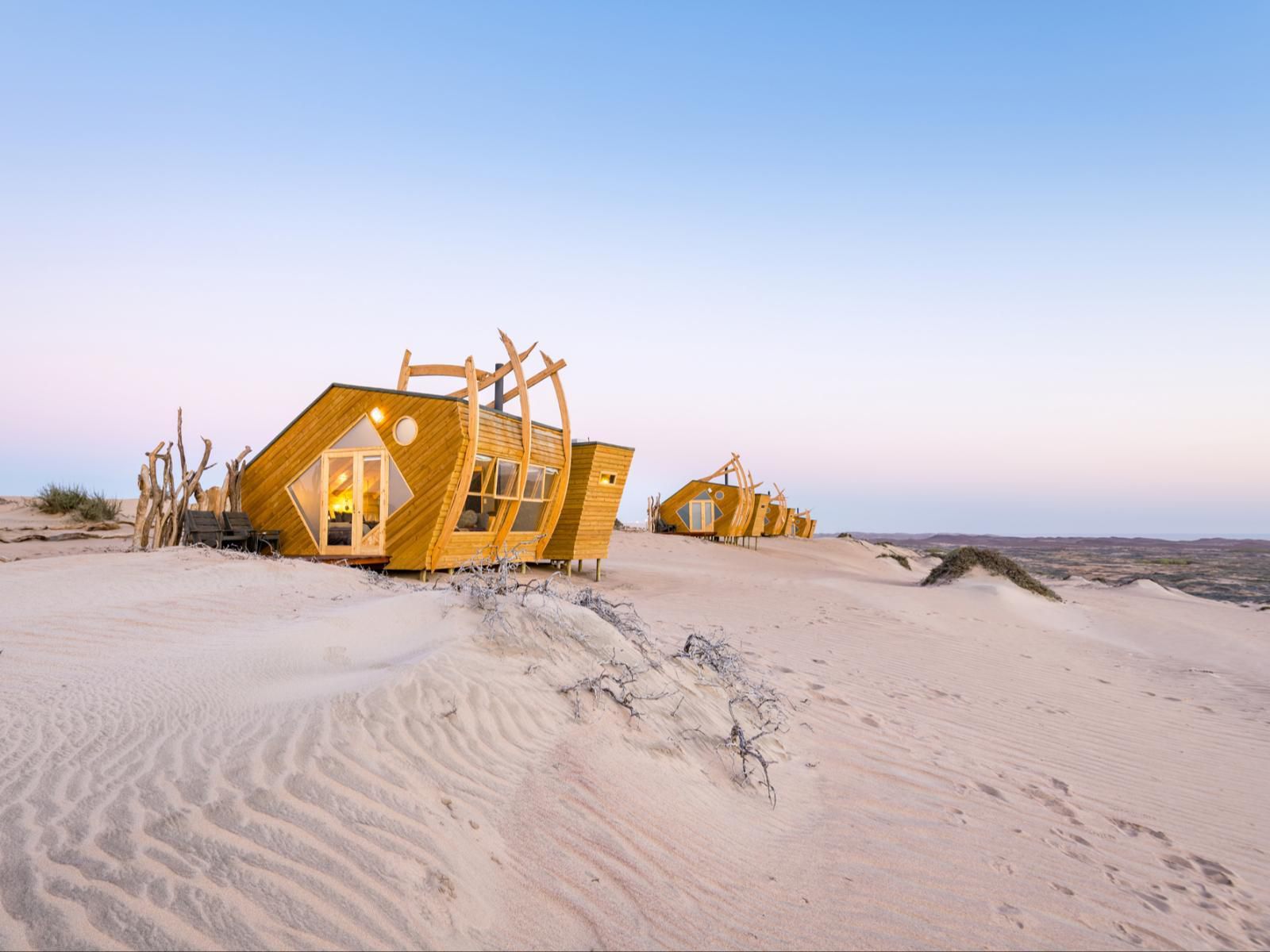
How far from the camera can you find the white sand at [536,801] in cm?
217

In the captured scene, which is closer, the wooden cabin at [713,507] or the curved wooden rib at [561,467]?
the curved wooden rib at [561,467]

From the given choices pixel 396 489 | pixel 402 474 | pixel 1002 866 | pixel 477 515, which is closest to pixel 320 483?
pixel 396 489

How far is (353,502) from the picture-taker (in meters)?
12.5

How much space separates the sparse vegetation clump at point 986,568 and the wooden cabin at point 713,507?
49.6 ft

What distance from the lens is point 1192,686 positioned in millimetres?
8188

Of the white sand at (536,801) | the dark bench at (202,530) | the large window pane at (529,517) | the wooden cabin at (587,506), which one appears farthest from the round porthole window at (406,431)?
the white sand at (536,801)

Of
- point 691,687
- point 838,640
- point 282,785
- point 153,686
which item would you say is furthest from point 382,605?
point 838,640

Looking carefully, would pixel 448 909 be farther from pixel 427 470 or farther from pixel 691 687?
pixel 427 470

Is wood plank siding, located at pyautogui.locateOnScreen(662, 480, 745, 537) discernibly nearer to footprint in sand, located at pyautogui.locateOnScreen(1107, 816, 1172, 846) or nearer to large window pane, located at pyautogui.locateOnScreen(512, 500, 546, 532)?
large window pane, located at pyautogui.locateOnScreen(512, 500, 546, 532)

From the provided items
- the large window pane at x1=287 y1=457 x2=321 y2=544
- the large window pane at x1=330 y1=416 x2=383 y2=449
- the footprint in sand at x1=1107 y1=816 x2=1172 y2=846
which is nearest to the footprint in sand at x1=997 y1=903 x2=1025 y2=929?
the footprint in sand at x1=1107 y1=816 x2=1172 y2=846

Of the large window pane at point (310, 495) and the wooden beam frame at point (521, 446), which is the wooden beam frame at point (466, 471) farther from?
the large window pane at point (310, 495)

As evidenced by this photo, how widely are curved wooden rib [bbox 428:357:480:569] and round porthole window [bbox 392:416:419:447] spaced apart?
3.87ft

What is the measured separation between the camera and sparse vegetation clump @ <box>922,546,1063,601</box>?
14859mm

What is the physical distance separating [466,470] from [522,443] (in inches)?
72.9
